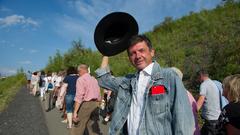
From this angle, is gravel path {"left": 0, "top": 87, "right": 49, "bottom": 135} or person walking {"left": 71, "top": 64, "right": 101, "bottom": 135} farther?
gravel path {"left": 0, "top": 87, "right": 49, "bottom": 135}

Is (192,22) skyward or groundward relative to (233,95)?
skyward

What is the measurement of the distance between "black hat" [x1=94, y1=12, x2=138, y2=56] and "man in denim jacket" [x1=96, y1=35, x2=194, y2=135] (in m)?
0.31

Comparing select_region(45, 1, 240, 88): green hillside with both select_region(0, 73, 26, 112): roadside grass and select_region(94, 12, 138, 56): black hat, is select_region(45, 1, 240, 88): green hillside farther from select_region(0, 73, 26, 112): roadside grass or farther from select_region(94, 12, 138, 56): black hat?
select_region(94, 12, 138, 56): black hat

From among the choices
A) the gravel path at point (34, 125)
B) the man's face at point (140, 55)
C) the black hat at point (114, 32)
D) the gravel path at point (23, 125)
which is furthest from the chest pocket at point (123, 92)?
the gravel path at point (23, 125)

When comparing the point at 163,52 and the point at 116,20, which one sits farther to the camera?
the point at 163,52

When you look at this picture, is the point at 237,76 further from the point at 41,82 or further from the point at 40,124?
the point at 41,82

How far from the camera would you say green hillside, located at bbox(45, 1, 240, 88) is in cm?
1353

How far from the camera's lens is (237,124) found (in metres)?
3.46

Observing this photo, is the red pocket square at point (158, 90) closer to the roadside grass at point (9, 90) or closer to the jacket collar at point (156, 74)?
the jacket collar at point (156, 74)

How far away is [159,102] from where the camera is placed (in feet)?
9.63

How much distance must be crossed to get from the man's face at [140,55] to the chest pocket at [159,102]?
323 millimetres

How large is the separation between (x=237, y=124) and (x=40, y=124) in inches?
374

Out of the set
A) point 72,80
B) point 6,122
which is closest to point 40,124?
point 6,122

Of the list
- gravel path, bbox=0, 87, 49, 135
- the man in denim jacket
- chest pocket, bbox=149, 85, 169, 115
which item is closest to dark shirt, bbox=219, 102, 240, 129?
the man in denim jacket
